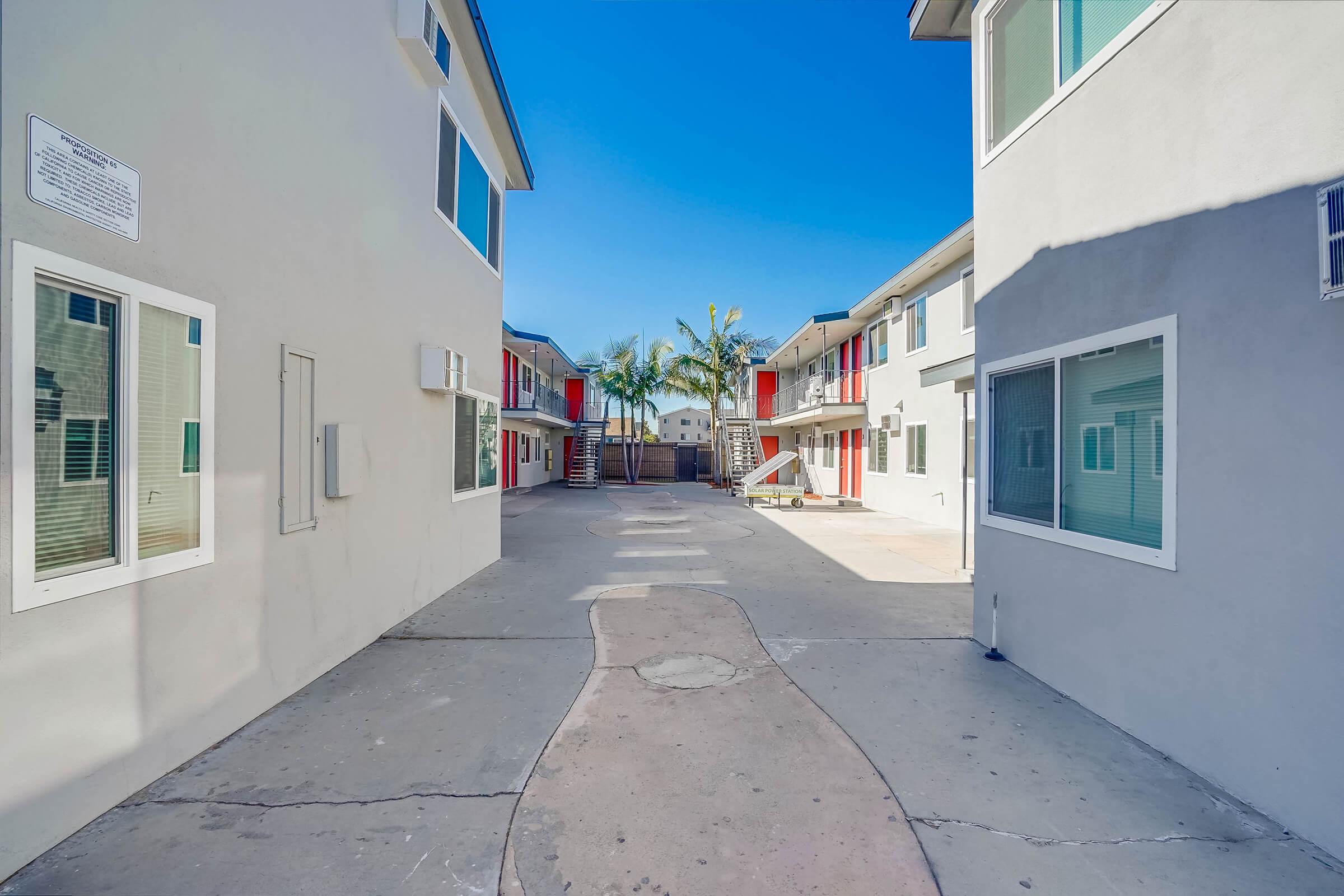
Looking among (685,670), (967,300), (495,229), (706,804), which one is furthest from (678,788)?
(967,300)

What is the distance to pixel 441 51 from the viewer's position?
582 centimetres

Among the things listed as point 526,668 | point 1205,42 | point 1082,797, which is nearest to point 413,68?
point 526,668

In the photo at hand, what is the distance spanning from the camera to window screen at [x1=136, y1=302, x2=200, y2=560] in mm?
2762

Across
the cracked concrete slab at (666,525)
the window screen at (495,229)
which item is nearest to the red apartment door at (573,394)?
the cracked concrete slab at (666,525)

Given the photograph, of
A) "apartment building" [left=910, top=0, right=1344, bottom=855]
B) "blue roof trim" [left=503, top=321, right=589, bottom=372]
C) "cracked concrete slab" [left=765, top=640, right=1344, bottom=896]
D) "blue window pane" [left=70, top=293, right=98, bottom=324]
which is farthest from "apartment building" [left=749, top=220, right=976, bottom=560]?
"blue roof trim" [left=503, top=321, right=589, bottom=372]

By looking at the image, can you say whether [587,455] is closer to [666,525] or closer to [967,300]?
[666,525]

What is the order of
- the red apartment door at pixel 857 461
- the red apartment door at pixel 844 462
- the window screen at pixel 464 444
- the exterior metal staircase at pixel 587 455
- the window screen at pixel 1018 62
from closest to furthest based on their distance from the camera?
the window screen at pixel 1018 62 → the window screen at pixel 464 444 → the red apartment door at pixel 857 461 → the red apartment door at pixel 844 462 → the exterior metal staircase at pixel 587 455

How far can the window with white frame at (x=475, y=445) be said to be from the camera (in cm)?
684

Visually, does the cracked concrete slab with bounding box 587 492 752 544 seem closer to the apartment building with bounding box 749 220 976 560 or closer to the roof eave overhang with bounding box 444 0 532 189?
the apartment building with bounding box 749 220 976 560

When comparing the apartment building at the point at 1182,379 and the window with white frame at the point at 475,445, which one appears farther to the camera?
the window with white frame at the point at 475,445

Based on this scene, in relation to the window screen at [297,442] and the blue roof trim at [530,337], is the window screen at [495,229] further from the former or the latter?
the blue roof trim at [530,337]

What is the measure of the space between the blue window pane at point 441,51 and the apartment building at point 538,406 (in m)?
10.8

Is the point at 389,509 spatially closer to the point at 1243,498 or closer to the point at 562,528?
the point at 1243,498

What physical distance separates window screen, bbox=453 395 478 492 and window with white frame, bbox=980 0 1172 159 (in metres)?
6.05
